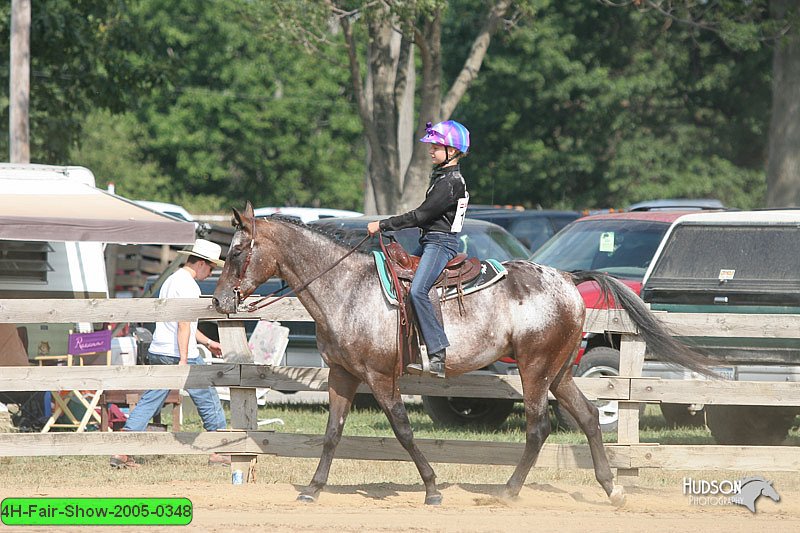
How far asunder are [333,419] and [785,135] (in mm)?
20501

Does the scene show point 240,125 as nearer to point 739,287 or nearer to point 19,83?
point 19,83

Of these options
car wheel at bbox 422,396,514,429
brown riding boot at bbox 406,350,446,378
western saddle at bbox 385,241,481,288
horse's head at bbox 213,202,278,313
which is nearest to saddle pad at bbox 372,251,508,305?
western saddle at bbox 385,241,481,288

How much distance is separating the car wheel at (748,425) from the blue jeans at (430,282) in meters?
4.23

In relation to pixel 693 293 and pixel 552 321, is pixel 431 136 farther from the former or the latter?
pixel 693 293

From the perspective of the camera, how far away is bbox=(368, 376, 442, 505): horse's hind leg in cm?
844

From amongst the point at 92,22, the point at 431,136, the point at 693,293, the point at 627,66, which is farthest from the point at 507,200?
the point at 431,136

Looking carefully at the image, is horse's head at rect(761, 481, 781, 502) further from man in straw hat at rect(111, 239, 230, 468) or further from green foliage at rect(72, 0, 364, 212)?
green foliage at rect(72, 0, 364, 212)

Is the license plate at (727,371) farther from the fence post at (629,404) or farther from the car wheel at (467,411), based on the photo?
the car wheel at (467,411)

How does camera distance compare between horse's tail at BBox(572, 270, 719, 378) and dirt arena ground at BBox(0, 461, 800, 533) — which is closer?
dirt arena ground at BBox(0, 461, 800, 533)

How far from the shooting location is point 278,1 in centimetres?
2003

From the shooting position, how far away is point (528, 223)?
68.5 ft

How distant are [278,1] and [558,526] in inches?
558

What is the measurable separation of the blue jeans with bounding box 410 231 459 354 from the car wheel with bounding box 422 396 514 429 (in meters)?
3.99
